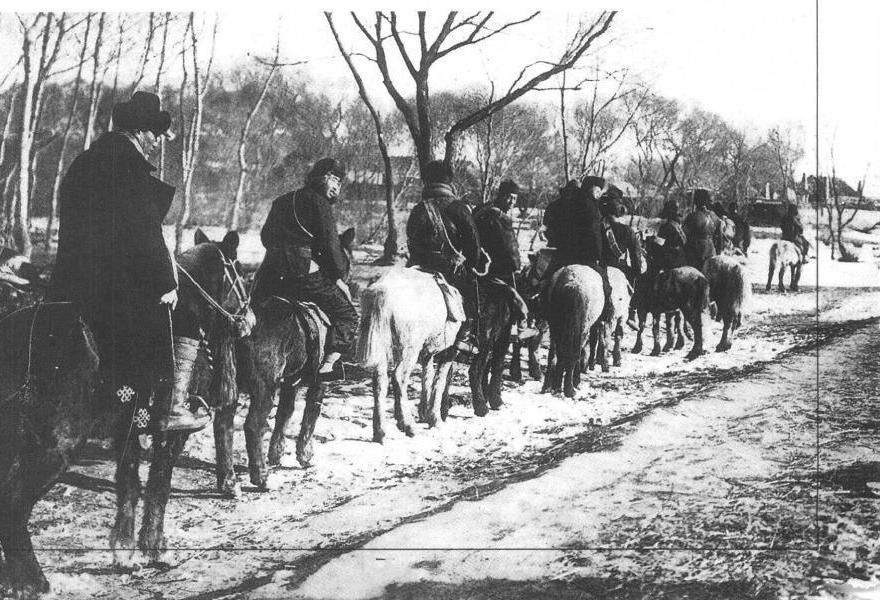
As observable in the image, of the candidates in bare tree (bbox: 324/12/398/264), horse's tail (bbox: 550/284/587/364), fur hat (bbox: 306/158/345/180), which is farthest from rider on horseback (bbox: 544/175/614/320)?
fur hat (bbox: 306/158/345/180)

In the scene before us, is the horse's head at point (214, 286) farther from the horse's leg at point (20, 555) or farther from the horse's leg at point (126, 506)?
the horse's leg at point (20, 555)

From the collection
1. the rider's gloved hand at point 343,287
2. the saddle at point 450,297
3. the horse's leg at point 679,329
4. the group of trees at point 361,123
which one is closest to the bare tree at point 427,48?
the group of trees at point 361,123

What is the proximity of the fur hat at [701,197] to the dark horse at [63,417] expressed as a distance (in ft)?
10.1

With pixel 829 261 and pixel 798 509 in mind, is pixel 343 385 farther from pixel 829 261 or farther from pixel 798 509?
pixel 829 261

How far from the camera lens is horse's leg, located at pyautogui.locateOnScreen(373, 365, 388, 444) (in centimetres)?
454

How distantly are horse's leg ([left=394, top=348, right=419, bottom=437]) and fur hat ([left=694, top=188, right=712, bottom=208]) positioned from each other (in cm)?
215

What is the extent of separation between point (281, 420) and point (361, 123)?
73.0 inches

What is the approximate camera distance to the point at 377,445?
4.52 m

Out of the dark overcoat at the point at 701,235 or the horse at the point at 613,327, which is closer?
the dark overcoat at the point at 701,235

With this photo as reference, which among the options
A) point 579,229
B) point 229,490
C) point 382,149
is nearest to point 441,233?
point 382,149

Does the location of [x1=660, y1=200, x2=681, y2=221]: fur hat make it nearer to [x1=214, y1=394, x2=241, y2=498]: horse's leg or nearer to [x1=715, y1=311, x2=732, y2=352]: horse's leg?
[x1=715, y1=311, x2=732, y2=352]: horse's leg

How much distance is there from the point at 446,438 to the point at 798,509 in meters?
2.15

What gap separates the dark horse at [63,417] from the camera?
3699 millimetres

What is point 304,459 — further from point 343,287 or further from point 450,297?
point 450,297
